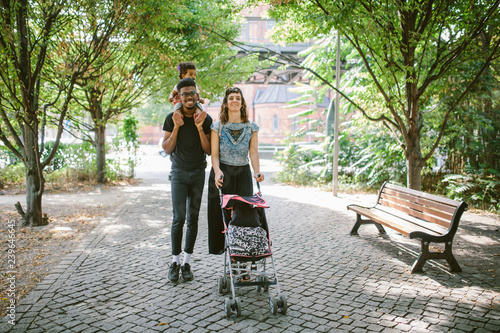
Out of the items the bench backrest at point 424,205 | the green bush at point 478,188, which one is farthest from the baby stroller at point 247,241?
the green bush at point 478,188

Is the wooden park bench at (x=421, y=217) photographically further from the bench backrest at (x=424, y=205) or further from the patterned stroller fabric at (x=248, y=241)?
the patterned stroller fabric at (x=248, y=241)

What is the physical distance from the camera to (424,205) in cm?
587

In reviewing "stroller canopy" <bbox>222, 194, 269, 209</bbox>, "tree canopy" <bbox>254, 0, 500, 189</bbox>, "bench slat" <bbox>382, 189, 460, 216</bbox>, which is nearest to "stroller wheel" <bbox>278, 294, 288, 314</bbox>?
"stroller canopy" <bbox>222, 194, 269, 209</bbox>

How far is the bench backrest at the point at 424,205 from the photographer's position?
5.12 meters

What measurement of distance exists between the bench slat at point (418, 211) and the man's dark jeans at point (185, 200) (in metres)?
3.27

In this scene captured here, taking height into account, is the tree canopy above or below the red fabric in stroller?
above

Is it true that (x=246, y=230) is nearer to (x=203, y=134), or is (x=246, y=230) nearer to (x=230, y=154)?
(x=230, y=154)

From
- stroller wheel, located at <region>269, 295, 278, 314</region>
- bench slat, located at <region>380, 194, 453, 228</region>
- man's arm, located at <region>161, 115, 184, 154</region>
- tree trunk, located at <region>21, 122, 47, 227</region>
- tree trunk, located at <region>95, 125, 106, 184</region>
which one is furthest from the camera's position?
tree trunk, located at <region>95, 125, 106, 184</region>

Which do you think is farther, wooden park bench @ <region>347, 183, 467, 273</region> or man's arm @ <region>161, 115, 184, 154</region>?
wooden park bench @ <region>347, 183, 467, 273</region>

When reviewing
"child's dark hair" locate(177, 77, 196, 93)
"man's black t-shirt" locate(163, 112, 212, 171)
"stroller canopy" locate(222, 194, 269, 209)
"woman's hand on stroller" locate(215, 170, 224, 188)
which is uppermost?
"child's dark hair" locate(177, 77, 196, 93)

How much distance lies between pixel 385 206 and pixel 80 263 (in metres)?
5.09

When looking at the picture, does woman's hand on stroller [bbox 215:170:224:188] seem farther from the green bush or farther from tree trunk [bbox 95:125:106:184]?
tree trunk [bbox 95:125:106:184]

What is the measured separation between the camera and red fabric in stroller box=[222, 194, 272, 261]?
388 centimetres

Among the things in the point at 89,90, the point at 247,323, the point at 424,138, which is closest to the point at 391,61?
the point at 424,138
